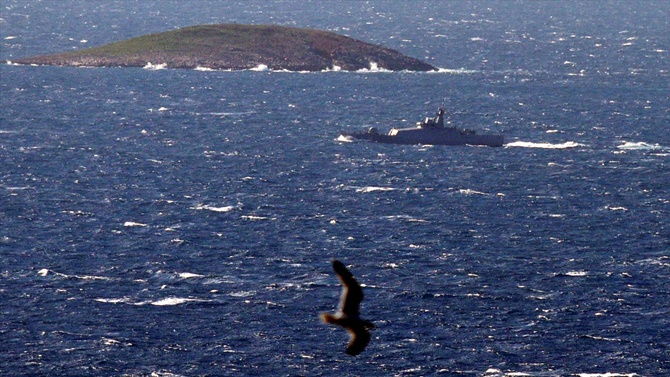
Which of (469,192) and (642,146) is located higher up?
(642,146)

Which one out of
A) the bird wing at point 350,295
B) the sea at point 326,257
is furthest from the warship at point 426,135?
the bird wing at point 350,295

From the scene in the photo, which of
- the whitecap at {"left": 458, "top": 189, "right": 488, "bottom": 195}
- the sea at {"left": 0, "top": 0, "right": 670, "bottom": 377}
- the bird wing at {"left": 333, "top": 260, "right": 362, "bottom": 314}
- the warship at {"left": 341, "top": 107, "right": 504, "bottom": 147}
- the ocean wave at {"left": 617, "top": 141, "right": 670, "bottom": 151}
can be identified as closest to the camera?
the bird wing at {"left": 333, "top": 260, "right": 362, "bottom": 314}

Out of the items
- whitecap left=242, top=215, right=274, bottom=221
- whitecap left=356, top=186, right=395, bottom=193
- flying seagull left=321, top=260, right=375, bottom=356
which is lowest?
whitecap left=242, top=215, right=274, bottom=221

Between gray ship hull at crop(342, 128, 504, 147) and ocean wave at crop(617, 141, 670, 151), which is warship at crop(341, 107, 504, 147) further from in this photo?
ocean wave at crop(617, 141, 670, 151)

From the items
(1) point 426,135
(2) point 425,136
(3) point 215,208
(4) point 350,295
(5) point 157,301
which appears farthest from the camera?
(2) point 425,136

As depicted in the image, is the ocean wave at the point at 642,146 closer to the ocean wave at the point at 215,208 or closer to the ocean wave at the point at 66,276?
the ocean wave at the point at 215,208

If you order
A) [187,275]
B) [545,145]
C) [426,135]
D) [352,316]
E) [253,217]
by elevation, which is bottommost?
[187,275]

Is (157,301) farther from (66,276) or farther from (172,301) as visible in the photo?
(66,276)

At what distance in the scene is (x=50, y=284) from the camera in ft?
367

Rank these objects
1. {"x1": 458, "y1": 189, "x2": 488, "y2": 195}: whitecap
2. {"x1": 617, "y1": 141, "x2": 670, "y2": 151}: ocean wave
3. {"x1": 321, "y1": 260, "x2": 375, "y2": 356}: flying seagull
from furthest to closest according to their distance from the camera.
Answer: {"x1": 617, "y1": 141, "x2": 670, "y2": 151}: ocean wave → {"x1": 458, "y1": 189, "x2": 488, "y2": 195}: whitecap → {"x1": 321, "y1": 260, "x2": 375, "y2": 356}: flying seagull

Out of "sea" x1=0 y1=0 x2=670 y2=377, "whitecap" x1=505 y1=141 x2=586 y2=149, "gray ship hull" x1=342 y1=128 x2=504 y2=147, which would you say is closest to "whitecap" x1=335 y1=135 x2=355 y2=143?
"gray ship hull" x1=342 y1=128 x2=504 y2=147

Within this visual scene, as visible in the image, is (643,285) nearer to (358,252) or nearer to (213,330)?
(358,252)

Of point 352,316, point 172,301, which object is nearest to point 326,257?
point 172,301

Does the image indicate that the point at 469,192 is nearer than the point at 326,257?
No
